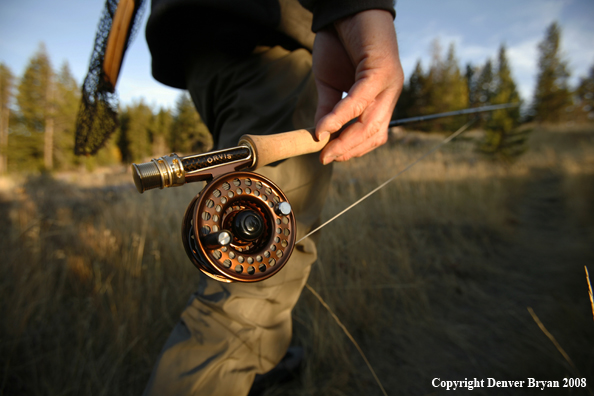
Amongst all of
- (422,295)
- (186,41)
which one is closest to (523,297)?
(422,295)

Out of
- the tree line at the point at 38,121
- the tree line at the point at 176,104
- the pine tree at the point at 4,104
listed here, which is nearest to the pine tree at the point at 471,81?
the tree line at the point at 176,104

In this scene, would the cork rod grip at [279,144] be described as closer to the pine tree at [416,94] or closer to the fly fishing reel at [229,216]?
the fly fishing reel at [229,216]

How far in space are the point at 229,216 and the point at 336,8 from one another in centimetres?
75

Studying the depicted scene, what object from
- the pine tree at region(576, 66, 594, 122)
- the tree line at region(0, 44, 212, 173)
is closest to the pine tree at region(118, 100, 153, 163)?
the tree line at region(0, 44, 212, 173)

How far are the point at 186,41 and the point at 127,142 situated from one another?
1776 inches

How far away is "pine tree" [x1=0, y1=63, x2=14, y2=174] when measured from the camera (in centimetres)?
3125

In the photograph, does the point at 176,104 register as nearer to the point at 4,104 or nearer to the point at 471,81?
the point at 4,104

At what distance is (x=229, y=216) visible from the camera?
2.51 feet

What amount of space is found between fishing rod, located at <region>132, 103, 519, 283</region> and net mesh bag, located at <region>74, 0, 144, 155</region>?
1078 millimetres

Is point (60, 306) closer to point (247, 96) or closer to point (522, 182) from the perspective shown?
point (247, 96)

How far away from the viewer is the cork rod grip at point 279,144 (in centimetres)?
79

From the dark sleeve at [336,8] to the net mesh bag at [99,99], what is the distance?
844 millimetres

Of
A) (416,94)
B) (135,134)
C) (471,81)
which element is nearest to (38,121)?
(135,134)

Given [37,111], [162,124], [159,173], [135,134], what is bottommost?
[159,173]
